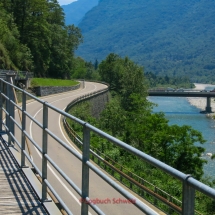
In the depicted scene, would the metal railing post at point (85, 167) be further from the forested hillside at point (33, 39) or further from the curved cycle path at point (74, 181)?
the forested hillside at point (33, 39)

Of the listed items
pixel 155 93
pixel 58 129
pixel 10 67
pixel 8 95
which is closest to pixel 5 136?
pixel 8 95

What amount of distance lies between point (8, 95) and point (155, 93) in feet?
387

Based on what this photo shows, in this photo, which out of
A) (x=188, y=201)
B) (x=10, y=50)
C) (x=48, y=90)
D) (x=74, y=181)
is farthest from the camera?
(x=48, y=90)

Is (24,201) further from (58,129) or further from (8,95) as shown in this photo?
(58,129)

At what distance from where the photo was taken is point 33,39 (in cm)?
7025

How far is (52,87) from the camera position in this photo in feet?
197

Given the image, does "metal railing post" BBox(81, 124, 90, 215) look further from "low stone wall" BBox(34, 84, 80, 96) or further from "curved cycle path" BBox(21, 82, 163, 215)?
"low stone wall" BBox(34, 84, 80, 96)

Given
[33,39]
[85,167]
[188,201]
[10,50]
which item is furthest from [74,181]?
[33,39]

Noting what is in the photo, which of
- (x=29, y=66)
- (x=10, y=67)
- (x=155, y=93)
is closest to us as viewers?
(x=10, y=67)

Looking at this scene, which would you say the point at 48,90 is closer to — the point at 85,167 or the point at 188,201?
the point at 85,167

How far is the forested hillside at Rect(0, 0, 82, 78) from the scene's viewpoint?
52.8 m

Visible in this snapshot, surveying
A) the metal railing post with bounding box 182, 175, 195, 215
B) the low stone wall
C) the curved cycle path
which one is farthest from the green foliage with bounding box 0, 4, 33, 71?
the metal railing post with bounding box 182, 175, 195, 215

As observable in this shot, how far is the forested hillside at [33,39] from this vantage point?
173 ft

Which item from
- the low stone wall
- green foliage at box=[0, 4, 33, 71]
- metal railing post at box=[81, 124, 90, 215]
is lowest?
the low stone wall
